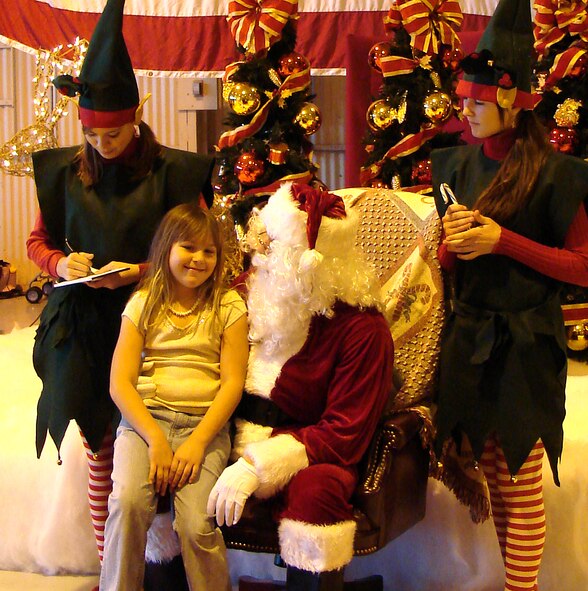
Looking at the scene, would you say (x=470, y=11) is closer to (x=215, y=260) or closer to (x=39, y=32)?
(x=39, y=32)

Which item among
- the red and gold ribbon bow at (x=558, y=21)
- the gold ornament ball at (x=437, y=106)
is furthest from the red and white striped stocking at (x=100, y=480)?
the red and gold ribbon bow at (x=558, y=21)

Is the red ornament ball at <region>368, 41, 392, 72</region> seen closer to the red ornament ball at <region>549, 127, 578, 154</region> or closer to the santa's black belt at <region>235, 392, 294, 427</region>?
the red ornament ball at <region>549, 127, 578, 154</region>

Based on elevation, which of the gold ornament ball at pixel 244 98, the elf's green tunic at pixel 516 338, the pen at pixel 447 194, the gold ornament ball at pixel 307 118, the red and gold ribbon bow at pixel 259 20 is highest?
the red and gold ribbon bow at pixel 259 20

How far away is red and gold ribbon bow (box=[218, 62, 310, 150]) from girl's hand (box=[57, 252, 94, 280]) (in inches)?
56.0

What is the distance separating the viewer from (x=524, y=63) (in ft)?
6.64

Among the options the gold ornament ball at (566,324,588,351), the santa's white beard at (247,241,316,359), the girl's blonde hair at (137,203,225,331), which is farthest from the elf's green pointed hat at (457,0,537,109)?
the gold ornament ball at (566,324,588,351)

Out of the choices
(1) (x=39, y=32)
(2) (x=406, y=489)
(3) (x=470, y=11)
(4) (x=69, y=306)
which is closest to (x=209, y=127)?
(1) (x=39, y=32)

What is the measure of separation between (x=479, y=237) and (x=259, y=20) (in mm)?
1787

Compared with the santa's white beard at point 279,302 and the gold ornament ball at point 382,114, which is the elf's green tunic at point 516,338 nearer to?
the santa's white beard at point 279,302

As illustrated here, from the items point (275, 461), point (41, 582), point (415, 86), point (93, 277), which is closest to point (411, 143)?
point (415, 86)

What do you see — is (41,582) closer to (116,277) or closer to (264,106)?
(116,277)

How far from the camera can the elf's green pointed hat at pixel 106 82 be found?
80.9 inches

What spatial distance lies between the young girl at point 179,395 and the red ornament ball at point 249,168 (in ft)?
4.16

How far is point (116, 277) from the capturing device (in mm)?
2105
